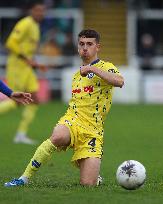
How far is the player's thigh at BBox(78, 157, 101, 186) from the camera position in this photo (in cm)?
1023

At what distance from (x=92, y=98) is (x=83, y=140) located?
0.51m

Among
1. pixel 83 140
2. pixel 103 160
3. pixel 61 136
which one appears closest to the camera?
pixel 61 136

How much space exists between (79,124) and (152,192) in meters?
1.27

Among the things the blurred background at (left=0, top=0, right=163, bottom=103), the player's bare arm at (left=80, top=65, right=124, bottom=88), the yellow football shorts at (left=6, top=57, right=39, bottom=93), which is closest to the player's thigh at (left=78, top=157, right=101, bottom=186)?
the player's bare arm at (left=80, top=65, right=124, bottom=88)

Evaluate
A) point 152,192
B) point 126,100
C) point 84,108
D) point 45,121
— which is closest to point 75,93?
point 84,108

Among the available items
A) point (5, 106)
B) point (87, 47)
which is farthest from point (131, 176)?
point (5, 106)

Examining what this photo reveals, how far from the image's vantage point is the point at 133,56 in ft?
105

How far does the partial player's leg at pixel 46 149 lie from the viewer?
390 inches

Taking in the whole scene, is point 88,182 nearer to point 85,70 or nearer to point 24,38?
point 85,70

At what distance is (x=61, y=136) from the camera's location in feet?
32.8

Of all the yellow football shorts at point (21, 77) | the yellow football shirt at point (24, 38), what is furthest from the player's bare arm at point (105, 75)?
the yellow football shirt at point (24, 38)

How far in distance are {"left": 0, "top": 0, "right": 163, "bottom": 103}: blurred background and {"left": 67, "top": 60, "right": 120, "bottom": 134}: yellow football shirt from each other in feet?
57.7

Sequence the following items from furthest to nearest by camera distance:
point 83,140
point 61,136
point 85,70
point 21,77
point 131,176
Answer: point 21,77 < point 83,140 < point 61,136 < point 85,70 < point 131,176

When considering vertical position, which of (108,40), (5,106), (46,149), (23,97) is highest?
(108,40)
